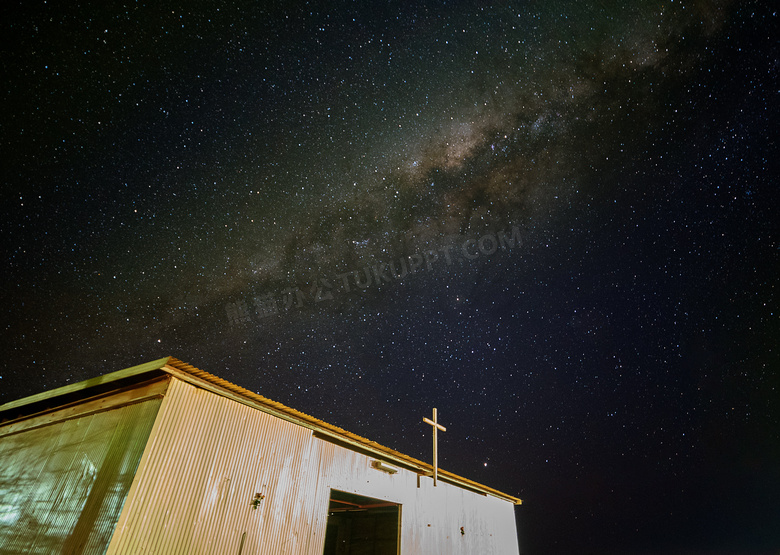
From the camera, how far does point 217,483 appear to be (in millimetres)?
7707

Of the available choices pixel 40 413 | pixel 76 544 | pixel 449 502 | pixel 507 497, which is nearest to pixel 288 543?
pixel 76 544

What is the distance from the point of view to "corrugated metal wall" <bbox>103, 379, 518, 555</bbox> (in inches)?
266

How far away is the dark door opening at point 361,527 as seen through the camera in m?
14.2

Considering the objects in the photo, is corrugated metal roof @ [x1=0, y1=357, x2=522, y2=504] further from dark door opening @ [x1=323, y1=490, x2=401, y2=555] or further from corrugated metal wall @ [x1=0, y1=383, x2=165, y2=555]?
dark door opening @ [x1=323, y1=490, x2=401, y2=555]

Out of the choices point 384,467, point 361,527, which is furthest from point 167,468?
point 361,527

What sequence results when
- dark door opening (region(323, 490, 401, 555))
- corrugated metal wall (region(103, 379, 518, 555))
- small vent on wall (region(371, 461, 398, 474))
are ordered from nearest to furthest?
corrugated metal wall (region(103, 379, 518, 555)) < small vent on wall (region(371, 461, 398, 474)) < dark door opening (region(323, 490, 401, 555))

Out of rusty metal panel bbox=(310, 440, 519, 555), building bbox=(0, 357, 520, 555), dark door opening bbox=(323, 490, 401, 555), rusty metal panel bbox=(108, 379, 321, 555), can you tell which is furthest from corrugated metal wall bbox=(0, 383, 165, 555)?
dark door opening bbox=(323, 490, 401, 555)

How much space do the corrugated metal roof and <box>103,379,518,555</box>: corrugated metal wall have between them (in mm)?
170

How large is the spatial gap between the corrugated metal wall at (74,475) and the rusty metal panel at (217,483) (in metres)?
0.30

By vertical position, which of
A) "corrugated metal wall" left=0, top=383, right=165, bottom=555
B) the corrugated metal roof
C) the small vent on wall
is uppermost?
the corrugated metal roof

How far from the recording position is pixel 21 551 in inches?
286

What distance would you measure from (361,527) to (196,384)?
10.9 m

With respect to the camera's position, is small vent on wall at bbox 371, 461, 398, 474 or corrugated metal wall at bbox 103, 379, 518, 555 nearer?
corrugated metal wall at bbox 103, 379, 518, 555

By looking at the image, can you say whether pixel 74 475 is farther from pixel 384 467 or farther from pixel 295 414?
pixel 384 467
